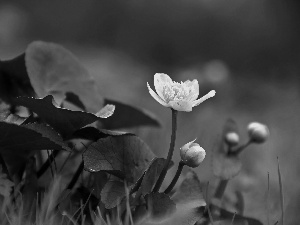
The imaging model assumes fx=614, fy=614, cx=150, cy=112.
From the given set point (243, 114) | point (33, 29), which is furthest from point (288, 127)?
point (33, 29)

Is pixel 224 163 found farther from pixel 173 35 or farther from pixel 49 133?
pixel 173 35

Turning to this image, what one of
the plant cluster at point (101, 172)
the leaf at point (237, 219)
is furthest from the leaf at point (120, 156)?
the leaf at point (237, 219)

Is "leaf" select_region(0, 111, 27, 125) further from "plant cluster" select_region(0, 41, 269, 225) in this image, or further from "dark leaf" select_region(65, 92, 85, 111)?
"dark leaf" select_region(65, 92, 85, 111)

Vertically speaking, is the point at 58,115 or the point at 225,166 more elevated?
the point at 58,115

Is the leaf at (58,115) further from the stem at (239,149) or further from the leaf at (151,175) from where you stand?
the stem at (239,149)

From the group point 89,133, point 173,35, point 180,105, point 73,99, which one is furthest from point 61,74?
point 173,35

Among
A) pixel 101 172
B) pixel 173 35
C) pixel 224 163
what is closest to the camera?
pixel 101 172

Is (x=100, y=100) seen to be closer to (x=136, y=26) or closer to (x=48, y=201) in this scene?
(x=48, y=201)

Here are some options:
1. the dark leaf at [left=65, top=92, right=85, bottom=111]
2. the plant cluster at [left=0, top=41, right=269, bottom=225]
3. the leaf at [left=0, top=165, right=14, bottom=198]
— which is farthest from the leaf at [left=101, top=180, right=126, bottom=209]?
the dark leaf at [left=65, top=92, right=85, bottom=111]
